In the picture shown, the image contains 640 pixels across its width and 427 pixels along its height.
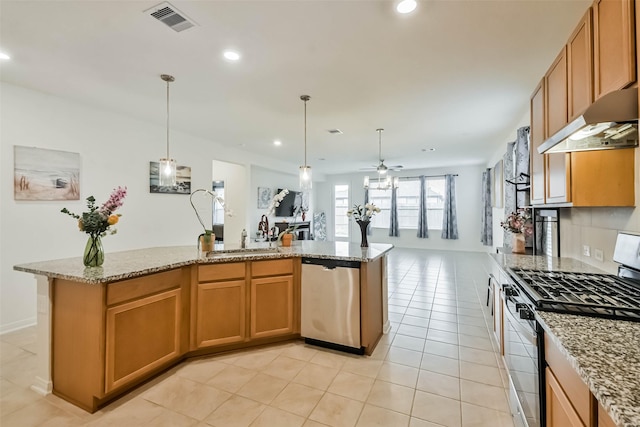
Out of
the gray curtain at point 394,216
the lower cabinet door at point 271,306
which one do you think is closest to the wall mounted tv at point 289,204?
the gray curtain at point 394,216

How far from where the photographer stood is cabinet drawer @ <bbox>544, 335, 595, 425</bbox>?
2.93 feet

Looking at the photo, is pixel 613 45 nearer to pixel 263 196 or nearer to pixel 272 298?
pixel 272 298

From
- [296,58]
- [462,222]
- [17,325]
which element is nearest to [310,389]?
[296,58]

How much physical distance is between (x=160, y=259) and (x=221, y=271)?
52cm

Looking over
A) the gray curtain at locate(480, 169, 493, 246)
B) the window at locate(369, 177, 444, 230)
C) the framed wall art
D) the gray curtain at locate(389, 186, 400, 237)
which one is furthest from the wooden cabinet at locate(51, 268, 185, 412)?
the gray curtain at locate(389, 186, 400, 237)

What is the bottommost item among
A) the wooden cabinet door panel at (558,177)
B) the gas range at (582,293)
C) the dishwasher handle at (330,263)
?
the dishwasher handle at (330,263)

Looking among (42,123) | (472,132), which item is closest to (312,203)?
(472,132)

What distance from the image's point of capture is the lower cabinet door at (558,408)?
39.0 inches

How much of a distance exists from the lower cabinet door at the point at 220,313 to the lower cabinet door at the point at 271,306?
0.37 ft

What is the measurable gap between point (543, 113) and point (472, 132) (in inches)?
111

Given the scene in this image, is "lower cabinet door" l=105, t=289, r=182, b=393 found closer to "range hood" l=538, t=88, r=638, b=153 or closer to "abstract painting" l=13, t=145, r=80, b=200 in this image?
"abstract painting" l=13, t=145, r=80, b=200

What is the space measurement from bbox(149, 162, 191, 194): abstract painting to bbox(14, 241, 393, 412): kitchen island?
197 centimetres

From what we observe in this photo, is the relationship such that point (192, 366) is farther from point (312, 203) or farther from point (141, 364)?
point (312, 203)

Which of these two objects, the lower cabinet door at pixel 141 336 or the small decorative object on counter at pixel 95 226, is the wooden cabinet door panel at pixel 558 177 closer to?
the lower cabinet door at pixel 141 336
